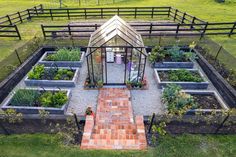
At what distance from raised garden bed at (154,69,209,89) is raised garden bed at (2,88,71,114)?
5230 mm

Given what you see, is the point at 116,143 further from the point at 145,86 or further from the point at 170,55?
the point at 170,55

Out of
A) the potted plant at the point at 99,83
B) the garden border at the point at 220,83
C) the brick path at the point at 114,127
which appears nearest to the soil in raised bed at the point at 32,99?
the brick path at the point at 114,127

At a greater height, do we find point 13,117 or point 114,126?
point 13,117

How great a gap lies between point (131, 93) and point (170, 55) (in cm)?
431

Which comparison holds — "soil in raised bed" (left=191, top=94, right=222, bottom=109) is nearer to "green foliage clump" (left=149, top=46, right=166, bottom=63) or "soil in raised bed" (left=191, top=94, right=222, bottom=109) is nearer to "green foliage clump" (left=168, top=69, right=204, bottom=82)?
"green foliage clump" (left=168, top=69, right=204, bottom=82)

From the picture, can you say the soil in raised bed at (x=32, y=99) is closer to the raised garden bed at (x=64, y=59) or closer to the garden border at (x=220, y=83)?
the raised garden bed at (x=64, y=59)

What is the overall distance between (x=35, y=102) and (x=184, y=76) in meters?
7.95

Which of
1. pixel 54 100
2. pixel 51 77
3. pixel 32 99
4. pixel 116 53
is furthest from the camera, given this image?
pixel 116 53

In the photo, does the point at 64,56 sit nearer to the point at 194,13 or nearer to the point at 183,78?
the point at 183,78

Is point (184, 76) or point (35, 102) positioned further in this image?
point (184, 76)

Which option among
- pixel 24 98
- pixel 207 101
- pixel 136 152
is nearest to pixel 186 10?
pixel 207 101

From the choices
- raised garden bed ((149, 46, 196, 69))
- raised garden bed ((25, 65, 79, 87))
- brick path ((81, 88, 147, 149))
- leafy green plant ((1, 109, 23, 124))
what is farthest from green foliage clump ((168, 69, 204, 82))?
leafy green plant ((1, 109, 23, 124))

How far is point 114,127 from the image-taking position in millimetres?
7227

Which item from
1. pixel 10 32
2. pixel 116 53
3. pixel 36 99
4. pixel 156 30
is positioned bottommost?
pixel 36 99
